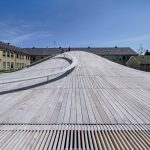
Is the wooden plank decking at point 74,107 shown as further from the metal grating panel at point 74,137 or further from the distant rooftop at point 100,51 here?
the distant rooftop at point 100,51

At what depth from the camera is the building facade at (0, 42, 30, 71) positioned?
3800 centimetres

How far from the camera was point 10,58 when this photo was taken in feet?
138

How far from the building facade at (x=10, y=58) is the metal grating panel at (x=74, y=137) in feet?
116

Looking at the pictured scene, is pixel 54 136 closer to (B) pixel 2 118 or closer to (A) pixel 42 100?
(B) pixel 2 118

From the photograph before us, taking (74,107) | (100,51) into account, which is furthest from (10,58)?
Answer: (74,107)

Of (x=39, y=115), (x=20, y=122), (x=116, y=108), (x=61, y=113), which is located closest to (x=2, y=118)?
(x=20, y=122)

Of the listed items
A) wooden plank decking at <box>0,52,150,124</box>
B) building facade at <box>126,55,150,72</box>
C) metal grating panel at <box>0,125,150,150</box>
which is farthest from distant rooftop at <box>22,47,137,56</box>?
metal grating panel at <box>0,125,150,150</box>

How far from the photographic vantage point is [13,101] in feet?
24.4

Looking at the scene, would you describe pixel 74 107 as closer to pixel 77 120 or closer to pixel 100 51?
pixel 77 120

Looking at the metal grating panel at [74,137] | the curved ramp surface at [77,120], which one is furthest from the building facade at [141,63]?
the metal grating panel at [74,137]

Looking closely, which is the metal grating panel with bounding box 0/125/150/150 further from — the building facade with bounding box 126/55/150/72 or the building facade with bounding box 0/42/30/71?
the building facade with bounding box 126/55/150/72

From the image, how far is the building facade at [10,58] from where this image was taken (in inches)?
1496

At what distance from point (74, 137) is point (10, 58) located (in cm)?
4079

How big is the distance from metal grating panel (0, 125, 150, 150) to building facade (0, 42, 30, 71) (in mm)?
35214
